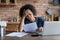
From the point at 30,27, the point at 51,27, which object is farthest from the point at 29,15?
the point at 51,27

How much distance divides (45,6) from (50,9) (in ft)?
0.55

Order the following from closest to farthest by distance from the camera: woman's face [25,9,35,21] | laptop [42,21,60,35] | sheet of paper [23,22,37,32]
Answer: laptop [42,21,60,35] < sheet of paper [23,22,37,32] < woman's face [25,9,35,21]

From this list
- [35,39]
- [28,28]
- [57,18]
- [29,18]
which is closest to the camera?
[35,39]

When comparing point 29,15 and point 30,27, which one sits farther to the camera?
point 29,15

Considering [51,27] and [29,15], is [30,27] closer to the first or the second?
[51,27]

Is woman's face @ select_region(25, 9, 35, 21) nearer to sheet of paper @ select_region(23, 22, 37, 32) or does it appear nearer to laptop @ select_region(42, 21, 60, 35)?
sheet of paper @ select_region(23, 22, 37, 32)

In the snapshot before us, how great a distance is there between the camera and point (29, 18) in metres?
3.14

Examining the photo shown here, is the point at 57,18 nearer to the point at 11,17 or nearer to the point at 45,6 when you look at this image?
the point at 45,6

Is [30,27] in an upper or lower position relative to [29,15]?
lower

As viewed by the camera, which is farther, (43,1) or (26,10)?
(43,1)

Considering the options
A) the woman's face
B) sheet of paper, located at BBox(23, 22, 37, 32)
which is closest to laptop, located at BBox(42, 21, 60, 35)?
sheet of paper, located at BBox(23, 22, 37, 32)

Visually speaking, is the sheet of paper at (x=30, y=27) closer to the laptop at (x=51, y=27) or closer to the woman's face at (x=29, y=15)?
the laptop at (x=51, y=27)

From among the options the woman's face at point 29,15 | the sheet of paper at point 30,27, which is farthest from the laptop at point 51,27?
the woman's face at point 29,15

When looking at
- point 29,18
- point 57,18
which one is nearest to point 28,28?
point 29,18
